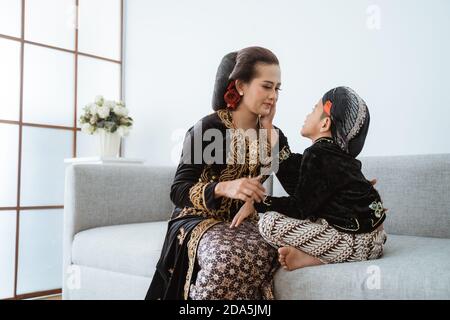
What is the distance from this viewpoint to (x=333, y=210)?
1.22 m

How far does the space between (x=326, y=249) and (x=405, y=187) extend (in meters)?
0.68

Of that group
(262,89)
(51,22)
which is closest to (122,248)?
(262,89)

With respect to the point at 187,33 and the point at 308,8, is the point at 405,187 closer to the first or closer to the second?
the point at 308,8

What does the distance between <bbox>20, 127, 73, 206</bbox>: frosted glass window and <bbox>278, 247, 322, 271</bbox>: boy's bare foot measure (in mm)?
2058

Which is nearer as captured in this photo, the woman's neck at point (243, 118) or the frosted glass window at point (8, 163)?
the woman's neck at point (243, 118)

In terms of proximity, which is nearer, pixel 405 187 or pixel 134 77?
pixel 405 187

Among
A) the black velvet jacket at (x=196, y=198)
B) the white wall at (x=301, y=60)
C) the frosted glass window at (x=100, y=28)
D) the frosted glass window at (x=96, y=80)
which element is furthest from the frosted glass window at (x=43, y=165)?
the black velvet jacket at (x=196, y=198)

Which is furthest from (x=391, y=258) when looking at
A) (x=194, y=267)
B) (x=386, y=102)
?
(x=386, y=102)

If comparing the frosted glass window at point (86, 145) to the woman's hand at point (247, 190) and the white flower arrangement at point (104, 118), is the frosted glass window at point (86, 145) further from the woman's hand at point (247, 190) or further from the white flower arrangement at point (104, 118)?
the woman's hand at point (247, 190)

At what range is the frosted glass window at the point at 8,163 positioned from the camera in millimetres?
2656

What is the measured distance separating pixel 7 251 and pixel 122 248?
1.37 m

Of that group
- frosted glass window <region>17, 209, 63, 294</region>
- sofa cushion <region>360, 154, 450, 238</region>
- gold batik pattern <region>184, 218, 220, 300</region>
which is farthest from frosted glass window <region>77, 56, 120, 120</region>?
sofa cushion <region>360, 154, 450, 238</region>

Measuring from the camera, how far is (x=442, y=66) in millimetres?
1850

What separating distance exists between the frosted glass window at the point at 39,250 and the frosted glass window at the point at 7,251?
4 cm
